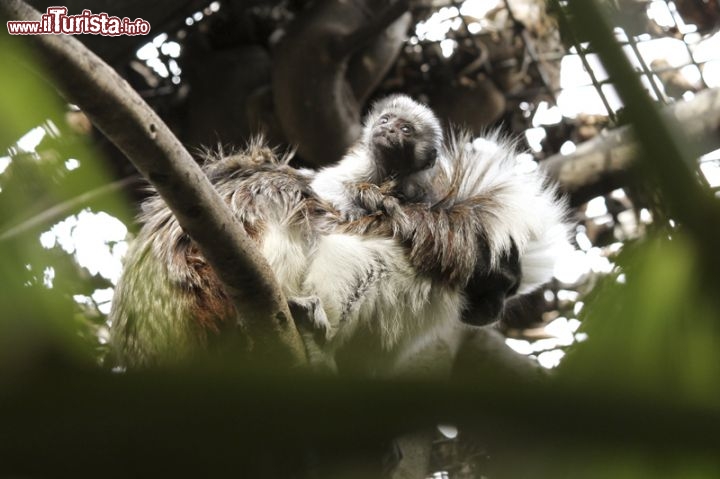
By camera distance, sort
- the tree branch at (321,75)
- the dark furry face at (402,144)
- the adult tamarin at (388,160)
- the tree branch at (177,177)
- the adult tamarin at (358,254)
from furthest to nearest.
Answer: the tree branch at (321,75)
the dark furry face at (402,144)
the adult tamarin at (388,160)
the adult tamarin at (358,254)
the tree branch at (177,177)

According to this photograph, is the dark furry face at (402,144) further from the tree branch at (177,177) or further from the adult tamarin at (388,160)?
the tree branch at (177,177)

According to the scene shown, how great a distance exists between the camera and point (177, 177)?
178cm

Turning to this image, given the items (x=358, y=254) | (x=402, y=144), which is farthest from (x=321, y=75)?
(x=358, y=254)

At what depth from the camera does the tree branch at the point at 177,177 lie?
4.82 ft

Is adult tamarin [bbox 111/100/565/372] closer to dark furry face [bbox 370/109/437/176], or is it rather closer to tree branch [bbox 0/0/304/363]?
dark furry face [bbox 370/109/437/176]

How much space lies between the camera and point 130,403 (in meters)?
0.29

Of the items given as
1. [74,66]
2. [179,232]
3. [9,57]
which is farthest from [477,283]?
[9,57]

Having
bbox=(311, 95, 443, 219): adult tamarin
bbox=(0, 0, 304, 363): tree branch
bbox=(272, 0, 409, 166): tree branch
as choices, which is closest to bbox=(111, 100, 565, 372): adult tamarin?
bbox=(311, 95, 443, 219): adult tamarin

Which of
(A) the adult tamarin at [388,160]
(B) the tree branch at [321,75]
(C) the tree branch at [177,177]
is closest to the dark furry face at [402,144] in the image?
(A) the adult tamarin at [388,160]

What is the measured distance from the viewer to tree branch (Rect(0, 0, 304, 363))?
1.47 m

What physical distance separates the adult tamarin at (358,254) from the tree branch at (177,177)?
1.13 ft

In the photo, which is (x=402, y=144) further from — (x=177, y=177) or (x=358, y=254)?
(x=177, y=177)

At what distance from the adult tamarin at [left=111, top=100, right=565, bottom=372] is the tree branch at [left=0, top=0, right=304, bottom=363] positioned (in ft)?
1.13

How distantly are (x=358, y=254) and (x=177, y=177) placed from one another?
978 mm
